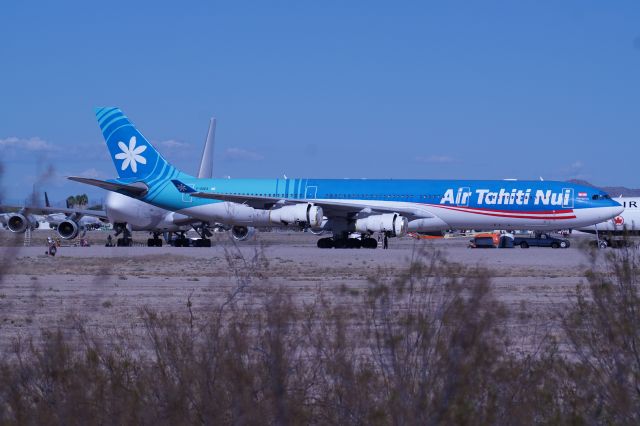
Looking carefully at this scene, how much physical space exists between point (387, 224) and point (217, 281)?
786 inches

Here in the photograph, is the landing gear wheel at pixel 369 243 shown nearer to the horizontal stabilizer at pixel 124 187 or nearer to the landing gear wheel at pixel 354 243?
the landing gear wheel at pixel 354 243

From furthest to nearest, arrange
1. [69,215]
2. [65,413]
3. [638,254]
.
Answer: [69,215] → [638,254] → [65,413]

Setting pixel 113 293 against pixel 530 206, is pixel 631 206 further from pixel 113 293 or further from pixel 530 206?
pixel 113 293

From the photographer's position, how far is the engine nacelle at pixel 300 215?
39469 mm

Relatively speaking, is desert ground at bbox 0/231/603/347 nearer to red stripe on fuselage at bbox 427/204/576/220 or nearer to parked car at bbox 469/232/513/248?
red stripe on fuselage at bbox 427/204/576/220

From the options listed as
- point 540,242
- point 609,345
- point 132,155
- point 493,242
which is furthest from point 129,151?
point 609,345

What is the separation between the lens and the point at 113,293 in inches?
766

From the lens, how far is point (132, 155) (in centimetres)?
4850

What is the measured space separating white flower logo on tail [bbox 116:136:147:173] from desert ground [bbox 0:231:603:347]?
1304 centimetres

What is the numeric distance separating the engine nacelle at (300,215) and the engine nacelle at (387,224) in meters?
2.04

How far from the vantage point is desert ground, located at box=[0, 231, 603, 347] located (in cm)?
731

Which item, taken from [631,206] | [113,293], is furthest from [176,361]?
[631,206]

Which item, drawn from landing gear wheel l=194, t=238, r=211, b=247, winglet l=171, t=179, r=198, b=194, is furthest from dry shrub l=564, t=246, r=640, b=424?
landing gear wheel l=194, t=238, r=211, b=247

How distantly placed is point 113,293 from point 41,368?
534 inches
